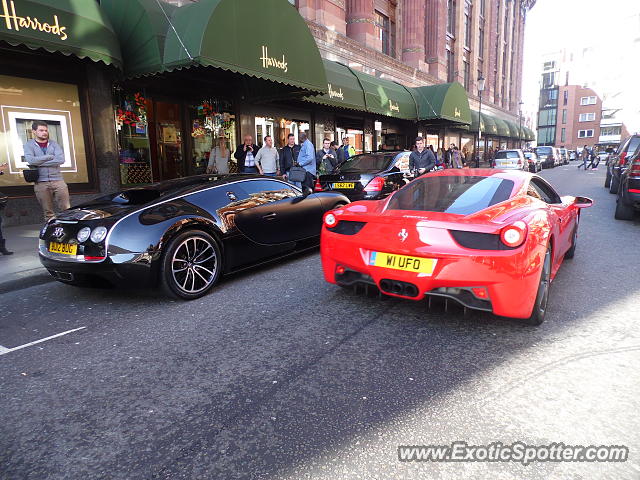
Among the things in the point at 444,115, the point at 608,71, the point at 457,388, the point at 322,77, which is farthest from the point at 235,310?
the point at 608,71

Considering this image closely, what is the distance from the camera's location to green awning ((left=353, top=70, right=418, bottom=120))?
15.4 m

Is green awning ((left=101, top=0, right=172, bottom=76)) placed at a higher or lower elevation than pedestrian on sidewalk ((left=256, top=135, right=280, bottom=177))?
higher

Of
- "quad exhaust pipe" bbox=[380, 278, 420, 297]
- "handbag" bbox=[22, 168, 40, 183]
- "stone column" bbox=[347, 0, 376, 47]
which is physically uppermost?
"stone column" bbox=[347, 0, 376, 47]

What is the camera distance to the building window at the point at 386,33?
21.6 meters

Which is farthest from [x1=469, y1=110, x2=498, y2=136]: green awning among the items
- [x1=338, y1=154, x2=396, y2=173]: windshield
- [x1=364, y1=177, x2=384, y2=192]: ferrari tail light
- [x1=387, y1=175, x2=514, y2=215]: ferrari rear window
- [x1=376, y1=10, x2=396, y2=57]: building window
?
[x1=387, y1=175, x2=514, y2=215]: ferrari rear window

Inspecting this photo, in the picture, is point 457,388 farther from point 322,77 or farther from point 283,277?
point 322,77

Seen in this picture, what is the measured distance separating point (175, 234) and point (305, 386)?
229 cm

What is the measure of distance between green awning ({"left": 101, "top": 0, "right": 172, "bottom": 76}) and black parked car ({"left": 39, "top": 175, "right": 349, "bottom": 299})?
4687mm

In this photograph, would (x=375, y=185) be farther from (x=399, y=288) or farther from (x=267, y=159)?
(x=399, y=288)

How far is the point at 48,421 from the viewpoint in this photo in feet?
7.32

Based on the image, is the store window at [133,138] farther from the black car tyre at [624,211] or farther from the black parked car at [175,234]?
the black car tyre at [624,211]

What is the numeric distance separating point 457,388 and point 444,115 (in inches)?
746

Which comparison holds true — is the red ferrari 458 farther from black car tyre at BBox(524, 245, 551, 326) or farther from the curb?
the curb

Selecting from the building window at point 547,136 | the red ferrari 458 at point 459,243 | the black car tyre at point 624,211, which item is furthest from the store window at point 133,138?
the building window at point 547,136
